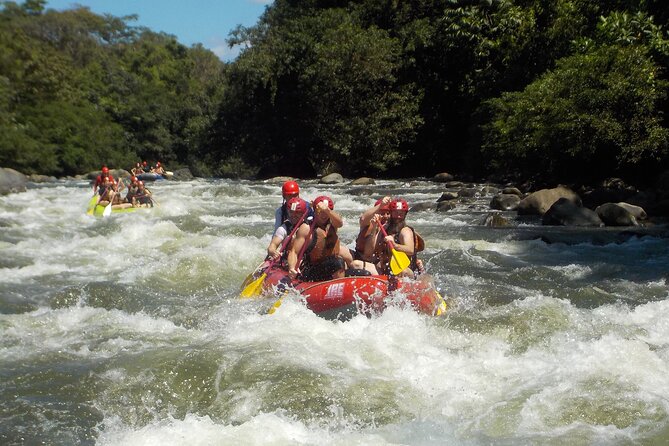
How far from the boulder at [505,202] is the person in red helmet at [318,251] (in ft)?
33.0

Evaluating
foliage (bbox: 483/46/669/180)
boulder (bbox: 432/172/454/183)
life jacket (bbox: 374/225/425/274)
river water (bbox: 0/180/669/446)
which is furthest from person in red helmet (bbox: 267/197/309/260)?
boulder (bbox: 432/172/454/183)

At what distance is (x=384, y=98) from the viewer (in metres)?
27.9

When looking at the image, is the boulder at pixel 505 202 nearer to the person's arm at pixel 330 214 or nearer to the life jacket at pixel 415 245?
the life jacket at pixel 415 245

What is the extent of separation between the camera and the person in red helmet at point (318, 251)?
22.8ft

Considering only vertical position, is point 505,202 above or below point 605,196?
below

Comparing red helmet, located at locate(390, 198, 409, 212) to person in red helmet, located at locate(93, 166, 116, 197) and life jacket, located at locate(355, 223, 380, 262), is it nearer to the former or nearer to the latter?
life jacket, located at locate(355, 223, 380, 262)

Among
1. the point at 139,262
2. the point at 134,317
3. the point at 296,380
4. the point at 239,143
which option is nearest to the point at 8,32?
the point at 239,143

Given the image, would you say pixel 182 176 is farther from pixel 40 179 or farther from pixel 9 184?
pixel 9 184

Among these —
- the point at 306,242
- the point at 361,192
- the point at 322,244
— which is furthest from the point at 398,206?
the point at 361,192

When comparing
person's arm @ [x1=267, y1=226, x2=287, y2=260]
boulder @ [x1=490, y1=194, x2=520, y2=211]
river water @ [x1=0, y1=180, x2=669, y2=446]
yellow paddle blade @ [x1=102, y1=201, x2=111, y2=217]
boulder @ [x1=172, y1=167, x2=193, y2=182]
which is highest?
person's arm @ [x1=267, y1=226, x2=287, y2=260]

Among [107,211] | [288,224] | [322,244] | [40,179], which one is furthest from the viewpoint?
[40,179]

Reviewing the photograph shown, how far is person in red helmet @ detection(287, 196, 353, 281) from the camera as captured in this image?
22.8ft

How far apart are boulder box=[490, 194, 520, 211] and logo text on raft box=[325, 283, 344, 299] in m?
10.7

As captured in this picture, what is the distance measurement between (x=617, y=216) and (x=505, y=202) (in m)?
3.36
